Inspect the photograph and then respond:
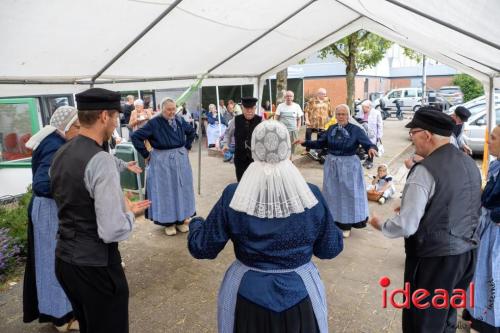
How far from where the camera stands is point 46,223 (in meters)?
2.75

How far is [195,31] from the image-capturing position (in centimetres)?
450

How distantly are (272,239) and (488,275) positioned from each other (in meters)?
2.06

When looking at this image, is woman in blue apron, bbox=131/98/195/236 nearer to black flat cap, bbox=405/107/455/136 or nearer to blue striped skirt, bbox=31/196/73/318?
blue striped skirt, bbox=31/196/73/318

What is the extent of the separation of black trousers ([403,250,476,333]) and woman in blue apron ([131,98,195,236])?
327 centimetres

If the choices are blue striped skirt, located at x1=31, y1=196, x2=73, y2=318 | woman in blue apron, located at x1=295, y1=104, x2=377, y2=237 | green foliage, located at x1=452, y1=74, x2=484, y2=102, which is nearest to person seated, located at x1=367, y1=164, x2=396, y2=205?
woman in blue apron, located at x1=295, y1=104, x2=377, y2=237

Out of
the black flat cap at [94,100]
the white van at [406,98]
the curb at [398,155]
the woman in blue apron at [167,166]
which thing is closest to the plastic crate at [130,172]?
the woman in blue apron at [167,166]

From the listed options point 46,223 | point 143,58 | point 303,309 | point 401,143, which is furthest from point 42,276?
point 401,143

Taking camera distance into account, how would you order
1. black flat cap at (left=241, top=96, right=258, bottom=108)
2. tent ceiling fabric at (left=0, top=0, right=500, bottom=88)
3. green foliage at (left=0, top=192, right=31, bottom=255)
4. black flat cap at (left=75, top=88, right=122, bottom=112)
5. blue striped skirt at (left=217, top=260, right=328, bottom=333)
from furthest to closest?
black flat cap at (left=241, top=96, right=258, bottom=108)
green foliage at (left=0, top=192, right=31, bottom=255)
tent ceiling fabric at (left=0, top=0, right=500, bottom=88)
black flat cap at (left=75, top=88, right=122, bottom=112)
blue striped skirt at (left=217, top=260, right=328, bottom=333)

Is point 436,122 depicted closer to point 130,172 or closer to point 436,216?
point 436,216

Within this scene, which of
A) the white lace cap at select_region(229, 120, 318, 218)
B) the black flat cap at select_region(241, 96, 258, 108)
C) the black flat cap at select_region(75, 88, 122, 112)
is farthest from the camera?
the black flat cap at select_region(241, 96, 258, 108)

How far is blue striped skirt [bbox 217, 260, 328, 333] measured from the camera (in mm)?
1818

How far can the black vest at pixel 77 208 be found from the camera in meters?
1.90

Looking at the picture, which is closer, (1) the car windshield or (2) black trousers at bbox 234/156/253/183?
(2) black trousers at bbox 234/156/253/183

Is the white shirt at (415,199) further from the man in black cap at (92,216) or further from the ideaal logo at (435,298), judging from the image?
the man in black cap at (92,216)
